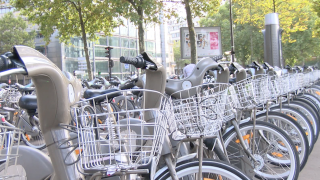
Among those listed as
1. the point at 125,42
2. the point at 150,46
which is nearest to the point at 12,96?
the point at 125,42

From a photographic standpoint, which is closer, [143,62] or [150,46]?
[143,62]

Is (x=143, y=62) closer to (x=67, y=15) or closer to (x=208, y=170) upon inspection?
(x=208, y=170)

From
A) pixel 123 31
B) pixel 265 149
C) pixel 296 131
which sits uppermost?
pixel 123 31

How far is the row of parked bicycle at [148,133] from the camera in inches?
60.2

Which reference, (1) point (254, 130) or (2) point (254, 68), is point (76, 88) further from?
(2) point (254, 68)

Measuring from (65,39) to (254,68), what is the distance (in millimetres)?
15018

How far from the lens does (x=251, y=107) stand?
118 inches

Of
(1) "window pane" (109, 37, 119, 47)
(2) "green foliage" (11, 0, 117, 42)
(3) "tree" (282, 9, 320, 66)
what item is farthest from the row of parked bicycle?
(1) "window pane" (109, 37, 119, 47)

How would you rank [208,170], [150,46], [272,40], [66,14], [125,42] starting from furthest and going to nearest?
[150,46] < [125,42] < [66,14] < [272,40] < [208,170]

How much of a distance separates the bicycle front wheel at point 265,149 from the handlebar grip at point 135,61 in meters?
1.28

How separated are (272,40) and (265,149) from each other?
9.42m

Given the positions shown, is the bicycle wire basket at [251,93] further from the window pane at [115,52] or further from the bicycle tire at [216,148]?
the window pane at [115,52]

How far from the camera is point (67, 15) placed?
16.8 meters

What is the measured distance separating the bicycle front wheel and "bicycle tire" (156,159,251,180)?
39.9 inches
